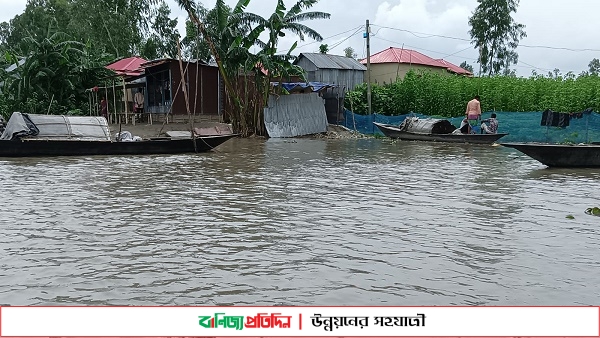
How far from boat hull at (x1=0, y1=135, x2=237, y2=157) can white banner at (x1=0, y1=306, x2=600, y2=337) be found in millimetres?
12475

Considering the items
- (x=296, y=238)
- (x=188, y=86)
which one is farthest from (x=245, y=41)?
(x=296, y=238)

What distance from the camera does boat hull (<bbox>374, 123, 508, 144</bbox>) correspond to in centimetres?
2019

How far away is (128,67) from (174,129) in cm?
691

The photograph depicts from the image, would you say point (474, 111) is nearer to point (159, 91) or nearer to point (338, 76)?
point (338, 76)

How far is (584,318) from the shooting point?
10.2ft

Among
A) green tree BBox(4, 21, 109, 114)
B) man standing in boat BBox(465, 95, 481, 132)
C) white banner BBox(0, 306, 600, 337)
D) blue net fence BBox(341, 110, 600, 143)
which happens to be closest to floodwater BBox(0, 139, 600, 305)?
white banner BBox(0, 306, 600, 337)

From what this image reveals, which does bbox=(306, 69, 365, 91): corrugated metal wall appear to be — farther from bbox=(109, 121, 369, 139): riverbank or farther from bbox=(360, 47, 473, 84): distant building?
bbox=(109, 121, 369, 139): riverbank

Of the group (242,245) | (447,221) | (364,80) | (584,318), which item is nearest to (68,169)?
(242,245)

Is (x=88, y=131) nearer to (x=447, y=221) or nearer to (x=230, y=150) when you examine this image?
(x=230, y=150)

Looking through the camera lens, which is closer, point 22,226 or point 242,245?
point 242,245

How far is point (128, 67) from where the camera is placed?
88.7ft

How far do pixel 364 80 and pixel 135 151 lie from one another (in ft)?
74.1

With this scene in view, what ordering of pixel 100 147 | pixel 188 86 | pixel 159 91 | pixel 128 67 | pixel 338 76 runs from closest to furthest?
pixel 100 147, pixel 188 86, pixel 159 91, pixel 128 67, pixel 338 76

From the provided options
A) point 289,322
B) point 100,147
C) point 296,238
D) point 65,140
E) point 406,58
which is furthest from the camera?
point 406,58
